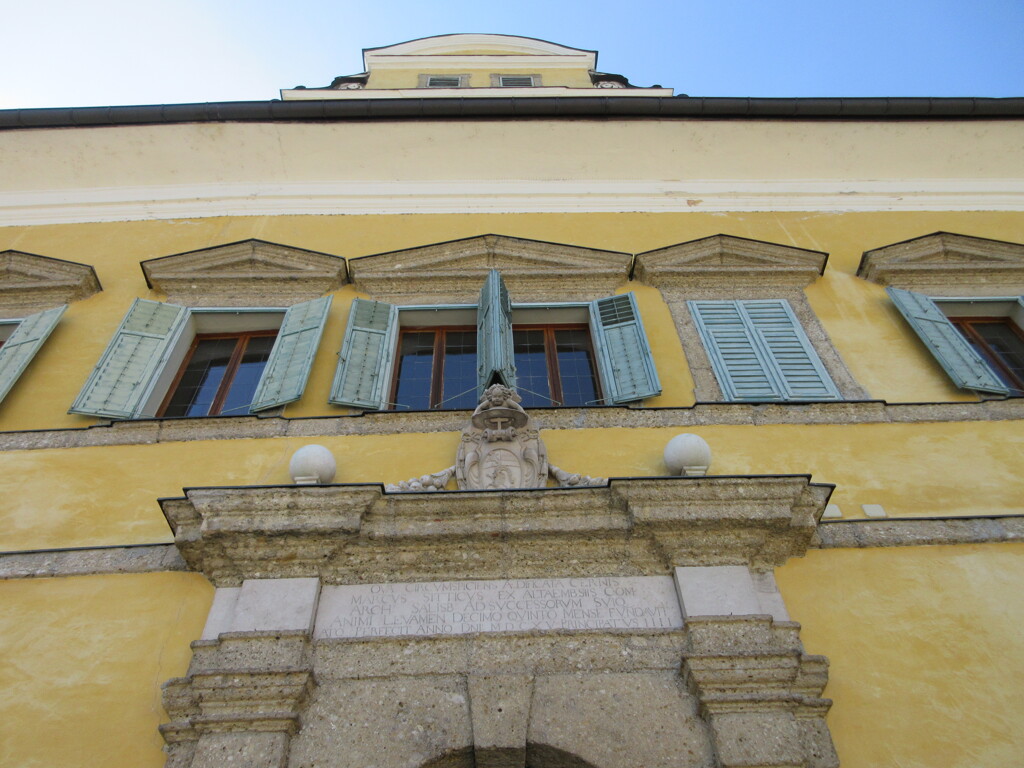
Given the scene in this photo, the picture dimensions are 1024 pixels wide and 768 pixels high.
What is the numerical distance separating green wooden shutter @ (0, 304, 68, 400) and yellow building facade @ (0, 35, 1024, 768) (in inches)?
3.1

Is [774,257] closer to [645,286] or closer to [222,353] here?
[645,286]

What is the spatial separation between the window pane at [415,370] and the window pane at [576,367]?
1.12 meters

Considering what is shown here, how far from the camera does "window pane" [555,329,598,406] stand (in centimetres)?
710

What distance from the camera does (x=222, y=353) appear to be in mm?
7691

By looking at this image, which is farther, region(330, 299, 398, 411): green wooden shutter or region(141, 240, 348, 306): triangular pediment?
region(141, 240, 348, 306): triangular pediment

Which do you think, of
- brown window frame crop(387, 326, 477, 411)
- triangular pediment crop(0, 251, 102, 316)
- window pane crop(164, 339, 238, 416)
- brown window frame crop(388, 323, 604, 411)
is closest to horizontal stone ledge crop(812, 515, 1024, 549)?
brown window frame crop(388, 323, 604, 411)

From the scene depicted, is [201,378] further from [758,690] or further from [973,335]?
[973,335]

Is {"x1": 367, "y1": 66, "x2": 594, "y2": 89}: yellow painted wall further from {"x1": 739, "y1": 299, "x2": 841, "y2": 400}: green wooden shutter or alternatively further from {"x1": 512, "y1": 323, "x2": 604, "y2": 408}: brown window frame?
{"x1": 739, "y1": 299, "x2": 841, "y2": 400}: green wooden shutter

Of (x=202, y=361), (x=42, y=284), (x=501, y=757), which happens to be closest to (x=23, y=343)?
(x=42, y=284)

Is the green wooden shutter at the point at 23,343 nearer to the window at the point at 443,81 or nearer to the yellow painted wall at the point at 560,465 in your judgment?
the yellow painted wall at the point at 560,465

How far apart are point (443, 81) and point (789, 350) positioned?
8.63m

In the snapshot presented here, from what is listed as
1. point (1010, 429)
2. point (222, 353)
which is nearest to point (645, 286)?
point (1010, 429)

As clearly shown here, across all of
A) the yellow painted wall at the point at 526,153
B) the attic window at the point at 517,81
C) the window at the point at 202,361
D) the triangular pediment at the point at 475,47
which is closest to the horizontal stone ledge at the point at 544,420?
the window at the point at 202,361

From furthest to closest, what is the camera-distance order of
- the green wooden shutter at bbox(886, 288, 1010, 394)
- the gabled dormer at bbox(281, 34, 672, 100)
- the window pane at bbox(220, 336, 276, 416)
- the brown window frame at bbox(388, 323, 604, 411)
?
1. the gabled dormer at bbox(281, 34, 672, 100)
2. the brown window frame at bbox(388, 323, 604, 411)
3. the window pane at bbox(220, 336, 276, 416)
4. the green wooden shutter at bbox(886, 288, 1010, 394)
